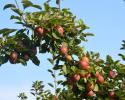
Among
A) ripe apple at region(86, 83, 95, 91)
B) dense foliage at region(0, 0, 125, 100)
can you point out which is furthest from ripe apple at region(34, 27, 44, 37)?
ripe apple at region(86, 83, 95, 91)

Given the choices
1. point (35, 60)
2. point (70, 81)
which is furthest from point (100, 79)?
point (35, 60)

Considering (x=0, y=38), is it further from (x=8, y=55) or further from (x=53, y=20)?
(x=53, y=20)

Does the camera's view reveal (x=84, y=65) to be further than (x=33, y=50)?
No

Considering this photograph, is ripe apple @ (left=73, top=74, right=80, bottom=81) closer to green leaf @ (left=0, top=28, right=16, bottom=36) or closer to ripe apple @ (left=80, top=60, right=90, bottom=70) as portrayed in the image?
ripe apple @ (left=80, top=60, right=90, bottom=70)

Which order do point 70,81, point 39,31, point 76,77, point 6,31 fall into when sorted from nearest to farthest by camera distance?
point 39,31 → point 76,77 → point 70,81 → point 6,31

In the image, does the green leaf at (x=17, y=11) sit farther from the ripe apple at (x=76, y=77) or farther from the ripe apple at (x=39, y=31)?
Answer: the ripe apple at (x=76, y=77)

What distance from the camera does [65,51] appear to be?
6.32 m

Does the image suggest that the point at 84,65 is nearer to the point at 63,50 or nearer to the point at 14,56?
the point at 63,50

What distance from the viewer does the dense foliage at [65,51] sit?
247 inches

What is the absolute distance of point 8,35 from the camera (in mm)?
6539

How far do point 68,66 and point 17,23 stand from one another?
1.20m

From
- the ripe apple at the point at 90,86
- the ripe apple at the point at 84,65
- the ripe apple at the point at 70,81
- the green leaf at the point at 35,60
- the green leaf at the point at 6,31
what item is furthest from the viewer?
the green leaf at the point at 35,60

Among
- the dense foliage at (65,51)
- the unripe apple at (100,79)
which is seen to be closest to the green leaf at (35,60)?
the dense foliage at (65,51)

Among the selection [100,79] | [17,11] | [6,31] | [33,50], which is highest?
[17,11]
